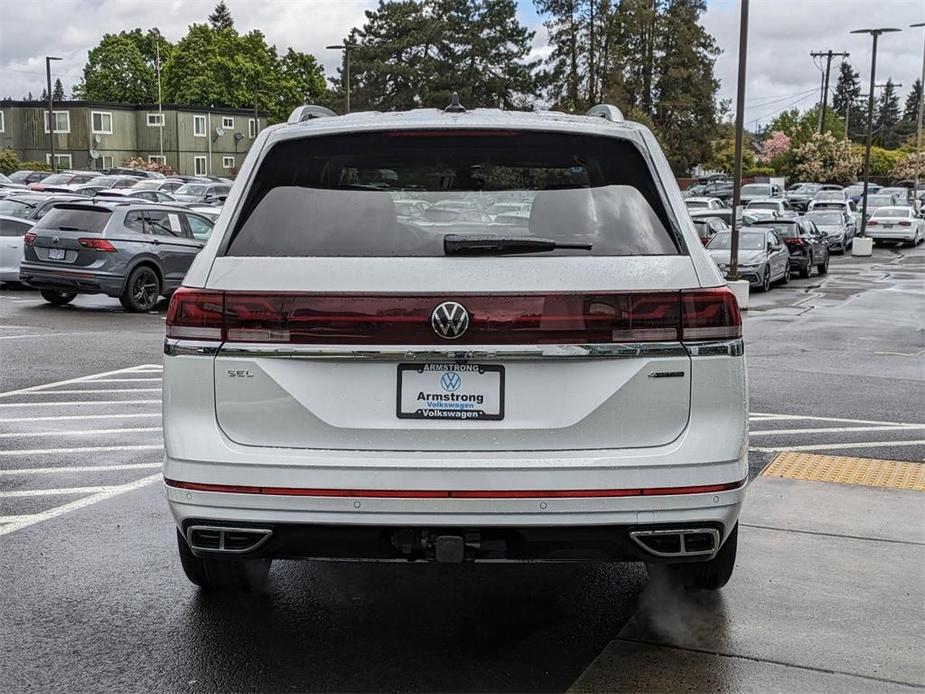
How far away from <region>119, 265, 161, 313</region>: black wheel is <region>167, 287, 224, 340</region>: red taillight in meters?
14.3

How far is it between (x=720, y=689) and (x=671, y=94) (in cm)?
7678

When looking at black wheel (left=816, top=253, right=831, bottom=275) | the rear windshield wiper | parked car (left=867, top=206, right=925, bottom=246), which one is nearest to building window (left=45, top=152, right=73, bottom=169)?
parked car (left=867, top=206, right=925, bottom=246)

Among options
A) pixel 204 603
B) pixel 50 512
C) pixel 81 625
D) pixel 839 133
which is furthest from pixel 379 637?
pixel 839 133

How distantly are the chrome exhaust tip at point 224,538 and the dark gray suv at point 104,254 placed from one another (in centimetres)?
1378

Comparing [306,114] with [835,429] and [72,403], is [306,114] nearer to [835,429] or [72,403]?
[72,403]

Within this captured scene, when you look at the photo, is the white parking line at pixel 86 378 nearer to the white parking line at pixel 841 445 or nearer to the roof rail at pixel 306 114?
the roof rail at pixel 306 114

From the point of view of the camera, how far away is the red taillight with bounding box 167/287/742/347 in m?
3.59

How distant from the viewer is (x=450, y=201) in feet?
13.4

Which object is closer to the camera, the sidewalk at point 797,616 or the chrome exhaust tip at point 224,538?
the chrome exhaust tip at point 224,538

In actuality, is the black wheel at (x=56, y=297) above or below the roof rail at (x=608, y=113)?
below

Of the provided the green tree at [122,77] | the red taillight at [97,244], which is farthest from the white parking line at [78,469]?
the green tree at [122,77]

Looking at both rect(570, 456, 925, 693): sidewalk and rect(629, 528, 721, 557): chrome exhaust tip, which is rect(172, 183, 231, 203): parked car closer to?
rect(570, 456, 925, 693): sidewalk

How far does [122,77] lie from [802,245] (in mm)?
98450

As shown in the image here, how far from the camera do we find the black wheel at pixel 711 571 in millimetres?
4543
